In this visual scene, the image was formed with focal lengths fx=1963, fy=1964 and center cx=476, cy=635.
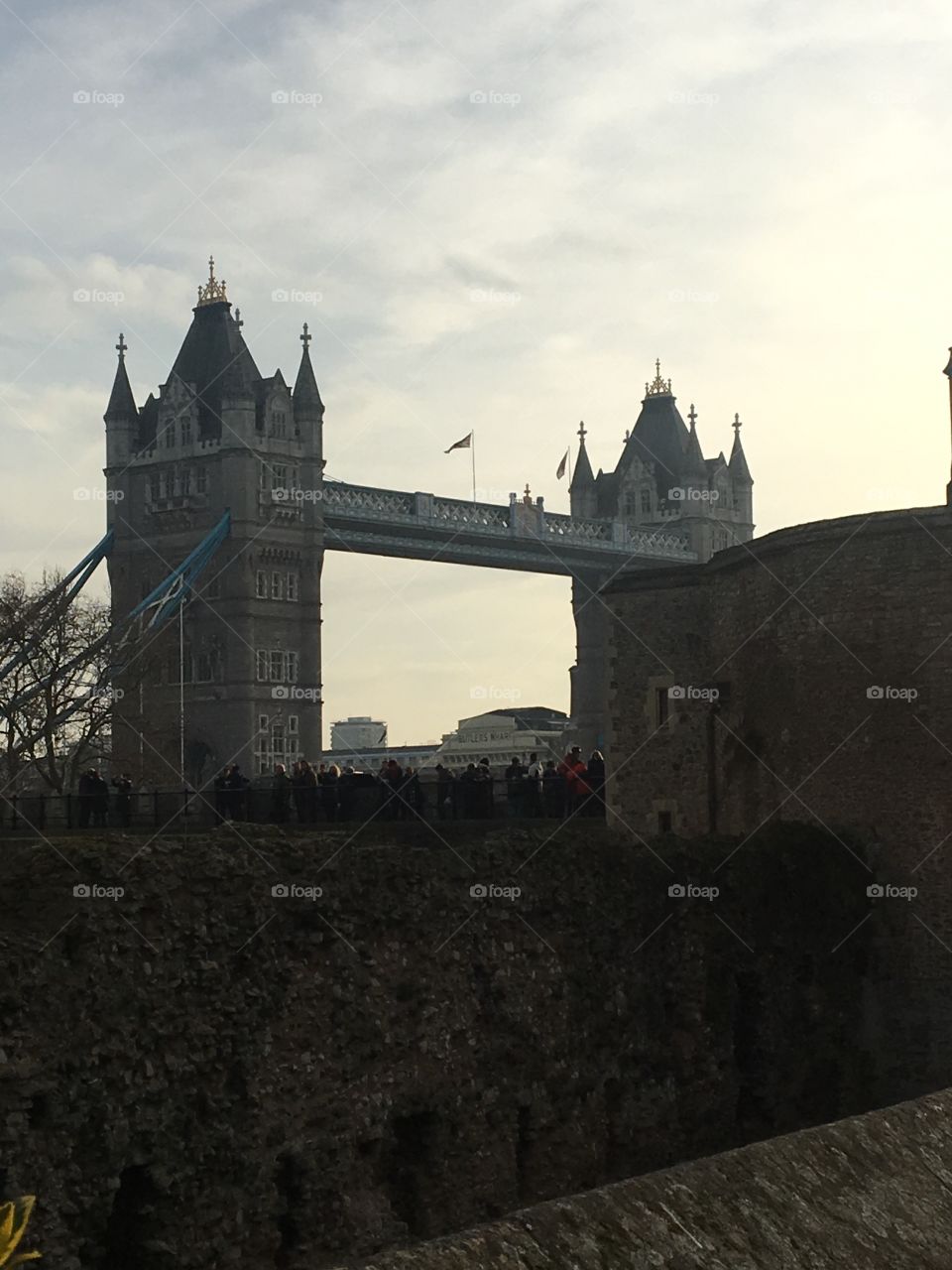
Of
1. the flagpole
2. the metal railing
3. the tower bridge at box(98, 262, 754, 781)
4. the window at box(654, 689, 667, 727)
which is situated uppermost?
the tower bridge at box(98, 262, 754, 781)

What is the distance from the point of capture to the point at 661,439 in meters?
142

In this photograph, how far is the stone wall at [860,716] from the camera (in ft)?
64.4

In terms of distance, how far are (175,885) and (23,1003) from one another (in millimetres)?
1609

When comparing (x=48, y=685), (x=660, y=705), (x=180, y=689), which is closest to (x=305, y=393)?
(x=180, y=689)

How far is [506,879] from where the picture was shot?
51.5ft

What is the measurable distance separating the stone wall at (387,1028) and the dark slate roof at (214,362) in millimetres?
88628

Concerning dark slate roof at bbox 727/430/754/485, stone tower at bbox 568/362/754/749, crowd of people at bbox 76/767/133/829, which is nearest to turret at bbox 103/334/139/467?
stone tower at bbox 568/362/754/749

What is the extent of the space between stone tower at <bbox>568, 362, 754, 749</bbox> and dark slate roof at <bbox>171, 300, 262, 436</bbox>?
110 feet

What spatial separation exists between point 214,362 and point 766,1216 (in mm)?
104954

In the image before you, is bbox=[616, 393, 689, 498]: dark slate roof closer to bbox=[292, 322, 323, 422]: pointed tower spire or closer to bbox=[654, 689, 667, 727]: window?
bbox=[292, 322, 323, 422]: pointed tower spire

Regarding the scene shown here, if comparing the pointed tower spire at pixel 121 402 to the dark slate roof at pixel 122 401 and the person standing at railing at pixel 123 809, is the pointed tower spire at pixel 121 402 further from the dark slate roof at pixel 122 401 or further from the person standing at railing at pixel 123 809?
the person standing at railing at pixel 123 809

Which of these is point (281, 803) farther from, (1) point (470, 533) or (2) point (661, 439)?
(2) point (661, 439)

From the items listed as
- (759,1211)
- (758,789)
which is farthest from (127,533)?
(759,1211)

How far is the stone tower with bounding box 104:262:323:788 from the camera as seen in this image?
10081 cm
